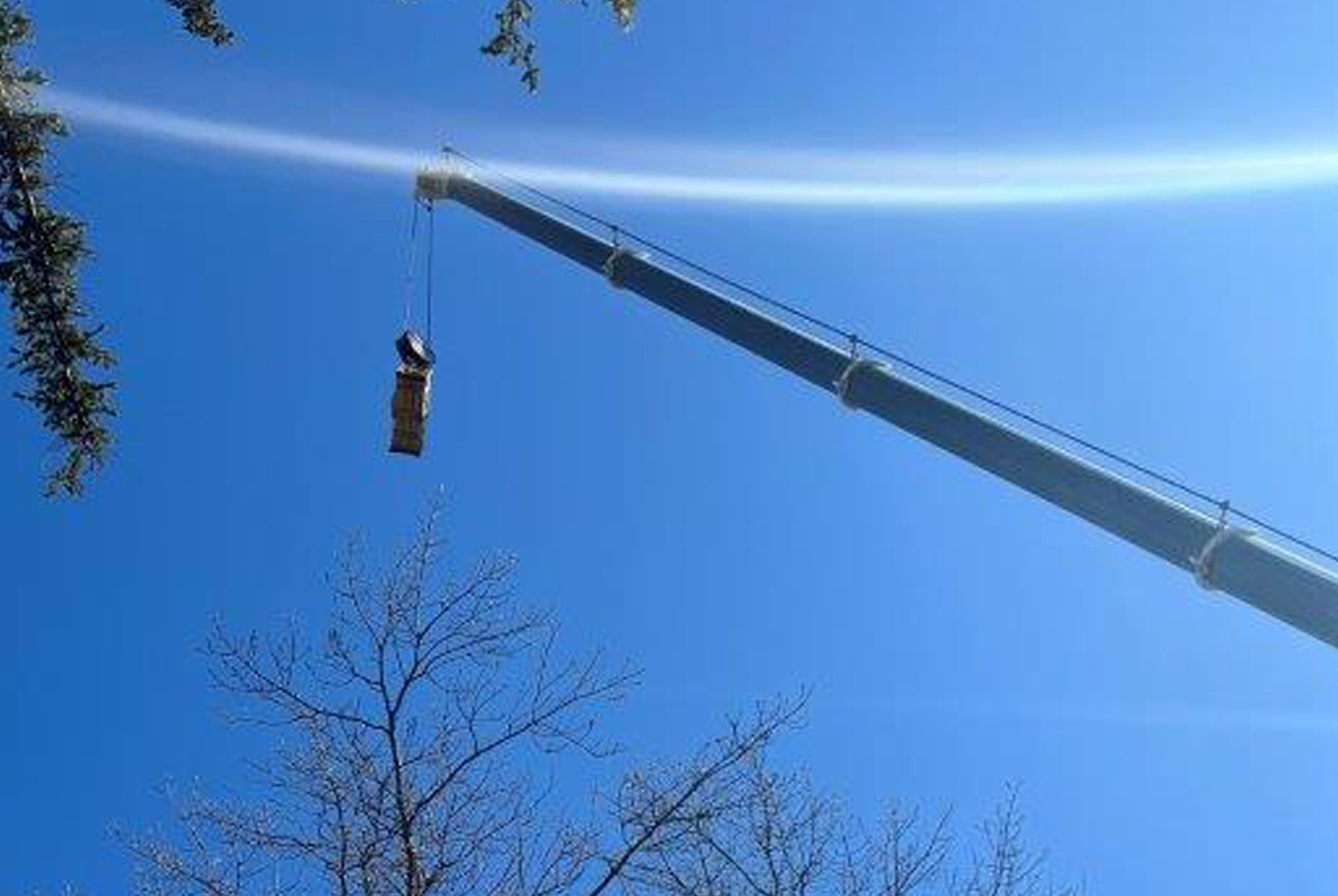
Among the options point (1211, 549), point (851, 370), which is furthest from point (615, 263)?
point (1211, 549)

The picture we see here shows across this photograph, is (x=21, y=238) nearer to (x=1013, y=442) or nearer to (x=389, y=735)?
A: (x=389, y=735)

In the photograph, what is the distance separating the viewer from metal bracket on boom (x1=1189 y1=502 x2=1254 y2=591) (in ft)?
28.7

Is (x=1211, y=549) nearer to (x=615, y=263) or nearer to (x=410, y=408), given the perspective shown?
(x=410, y=408)

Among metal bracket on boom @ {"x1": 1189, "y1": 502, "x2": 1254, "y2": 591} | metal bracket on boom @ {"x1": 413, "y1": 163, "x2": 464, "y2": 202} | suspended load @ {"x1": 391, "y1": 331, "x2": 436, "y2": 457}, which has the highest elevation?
metal bracket on boom @ {"x1": 413, "y1": 163, "x2": 464, "y2": 202}

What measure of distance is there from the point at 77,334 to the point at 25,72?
166 cm

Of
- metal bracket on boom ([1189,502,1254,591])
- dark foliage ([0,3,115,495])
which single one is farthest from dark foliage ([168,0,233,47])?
metal bracket on boom ([1189,502,1254,591])

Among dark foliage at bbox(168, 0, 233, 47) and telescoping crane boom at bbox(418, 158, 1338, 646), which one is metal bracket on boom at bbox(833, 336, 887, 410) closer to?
telescoping crane boom at bbox(418, 158, 1338, 646)

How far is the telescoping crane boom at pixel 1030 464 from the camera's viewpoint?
840 centimetres

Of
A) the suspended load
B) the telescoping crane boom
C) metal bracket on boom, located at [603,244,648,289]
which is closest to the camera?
the telescoping crane boom

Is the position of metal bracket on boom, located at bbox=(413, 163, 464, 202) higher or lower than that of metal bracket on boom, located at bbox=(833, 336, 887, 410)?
higher

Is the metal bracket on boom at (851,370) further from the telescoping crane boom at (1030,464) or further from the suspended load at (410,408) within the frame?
the suspended load at (410,408)

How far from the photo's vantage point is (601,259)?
16266mm

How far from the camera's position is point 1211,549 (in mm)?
8797

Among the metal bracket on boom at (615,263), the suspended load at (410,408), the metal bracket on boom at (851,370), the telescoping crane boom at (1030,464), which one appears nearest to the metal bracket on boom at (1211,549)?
the telescoping crane boom at (1030,464)
